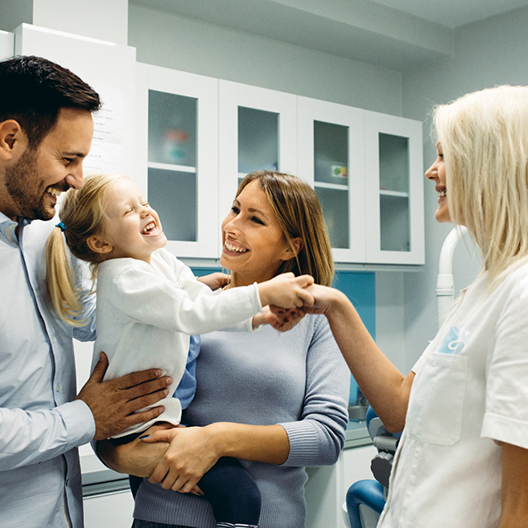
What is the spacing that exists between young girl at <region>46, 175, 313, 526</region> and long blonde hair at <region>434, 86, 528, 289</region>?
38cm

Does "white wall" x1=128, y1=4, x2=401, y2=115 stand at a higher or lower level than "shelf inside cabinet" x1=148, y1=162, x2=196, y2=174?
higher

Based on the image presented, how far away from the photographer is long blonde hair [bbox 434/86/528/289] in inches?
34.5

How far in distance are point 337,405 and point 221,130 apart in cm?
158

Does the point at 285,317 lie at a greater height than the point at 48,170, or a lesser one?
lesser

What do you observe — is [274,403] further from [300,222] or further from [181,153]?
[181,153]

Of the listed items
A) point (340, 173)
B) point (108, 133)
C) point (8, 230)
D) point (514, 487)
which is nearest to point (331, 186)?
point (340, 173)

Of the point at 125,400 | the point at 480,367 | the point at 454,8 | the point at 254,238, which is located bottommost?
the point at 125,400

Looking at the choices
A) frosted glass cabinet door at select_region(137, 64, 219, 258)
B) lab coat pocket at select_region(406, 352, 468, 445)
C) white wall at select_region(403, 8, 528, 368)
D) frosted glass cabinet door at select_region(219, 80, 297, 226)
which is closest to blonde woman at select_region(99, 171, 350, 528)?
lab coat pocket at select_region(406, 352, 468, 445)

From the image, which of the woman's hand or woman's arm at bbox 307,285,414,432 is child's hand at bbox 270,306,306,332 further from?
the woman's hand

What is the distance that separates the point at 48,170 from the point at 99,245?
0.21 meters

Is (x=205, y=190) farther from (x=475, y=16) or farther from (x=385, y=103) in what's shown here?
(x=475, y=16)

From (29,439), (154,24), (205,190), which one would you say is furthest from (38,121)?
(154,24)

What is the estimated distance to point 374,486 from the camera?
71.9 inches

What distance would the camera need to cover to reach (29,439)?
1112mm
